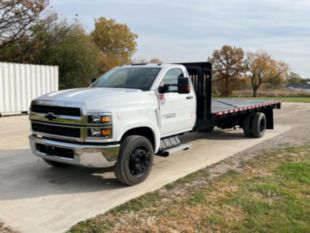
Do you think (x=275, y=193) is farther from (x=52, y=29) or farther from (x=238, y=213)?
(x=52, y=29)

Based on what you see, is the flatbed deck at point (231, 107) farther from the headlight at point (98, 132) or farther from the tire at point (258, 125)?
the headlight at point (98, 132)

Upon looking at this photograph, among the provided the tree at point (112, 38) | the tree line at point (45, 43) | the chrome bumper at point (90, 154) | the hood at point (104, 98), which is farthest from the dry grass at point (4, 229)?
the tree at point (112, 38)

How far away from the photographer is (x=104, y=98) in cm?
525

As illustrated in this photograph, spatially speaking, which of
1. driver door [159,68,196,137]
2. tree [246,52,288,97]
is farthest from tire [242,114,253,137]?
tree [246,52,288,97]

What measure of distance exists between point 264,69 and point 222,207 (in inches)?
2543

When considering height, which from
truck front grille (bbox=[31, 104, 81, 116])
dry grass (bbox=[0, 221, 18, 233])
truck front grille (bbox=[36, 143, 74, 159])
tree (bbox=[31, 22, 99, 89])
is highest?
tree (bbox=[31, 22, 99, 89])

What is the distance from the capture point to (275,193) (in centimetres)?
517

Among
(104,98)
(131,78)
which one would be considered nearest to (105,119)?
(104,98)

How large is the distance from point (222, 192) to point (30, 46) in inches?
935

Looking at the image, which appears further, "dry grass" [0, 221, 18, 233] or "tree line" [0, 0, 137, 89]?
"tree line" [0, 0, 137, 89]

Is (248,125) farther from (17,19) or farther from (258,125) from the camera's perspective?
(17,19)

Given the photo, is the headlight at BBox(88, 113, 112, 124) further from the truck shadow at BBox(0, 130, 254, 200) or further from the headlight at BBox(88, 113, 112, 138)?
the truck shadow at BBox(0, 130, 254, 200)

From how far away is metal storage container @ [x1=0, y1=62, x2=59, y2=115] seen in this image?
15766 mm

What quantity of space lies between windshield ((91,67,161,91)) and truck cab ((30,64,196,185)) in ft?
0.06
